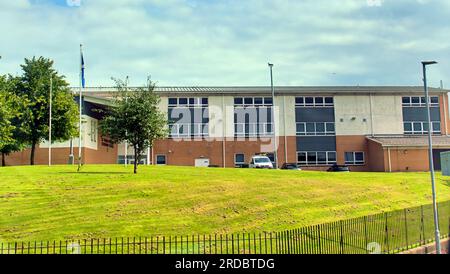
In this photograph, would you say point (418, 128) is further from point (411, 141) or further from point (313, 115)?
point (313, 115)

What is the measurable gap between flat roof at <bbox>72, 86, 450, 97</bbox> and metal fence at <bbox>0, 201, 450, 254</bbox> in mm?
44039

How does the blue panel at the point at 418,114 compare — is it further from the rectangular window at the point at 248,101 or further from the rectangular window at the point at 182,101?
the rectangular window at the point at 182,101

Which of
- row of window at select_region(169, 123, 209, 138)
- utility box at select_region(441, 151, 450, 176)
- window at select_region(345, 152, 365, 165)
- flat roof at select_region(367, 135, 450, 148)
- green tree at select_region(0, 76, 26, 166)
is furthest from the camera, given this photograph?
window at select_region(345, 152, 365, 165)

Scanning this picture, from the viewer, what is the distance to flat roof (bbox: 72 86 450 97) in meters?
65.4

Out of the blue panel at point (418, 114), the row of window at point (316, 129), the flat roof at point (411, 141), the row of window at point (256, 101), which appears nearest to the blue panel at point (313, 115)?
the row of window at point (316, 129)

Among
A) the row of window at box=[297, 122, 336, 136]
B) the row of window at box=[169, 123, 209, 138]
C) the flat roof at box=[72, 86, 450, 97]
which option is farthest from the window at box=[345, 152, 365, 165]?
the row of window at box=[169, 123, 209, 138]

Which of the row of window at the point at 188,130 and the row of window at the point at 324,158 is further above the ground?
the row of window at the point at 188,130

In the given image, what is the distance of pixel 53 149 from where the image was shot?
54.8 meters

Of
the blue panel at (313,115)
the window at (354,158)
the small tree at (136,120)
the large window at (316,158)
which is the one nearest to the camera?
the small tree at (136,120)

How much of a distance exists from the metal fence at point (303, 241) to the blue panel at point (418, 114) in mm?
47234

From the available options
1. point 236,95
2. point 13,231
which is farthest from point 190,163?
point 13,231

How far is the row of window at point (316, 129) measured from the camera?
66000 millimetres

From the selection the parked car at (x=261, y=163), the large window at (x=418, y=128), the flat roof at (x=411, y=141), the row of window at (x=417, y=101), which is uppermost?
the row of window at (x=417, y=101)

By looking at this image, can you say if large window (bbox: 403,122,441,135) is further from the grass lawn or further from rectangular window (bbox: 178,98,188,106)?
the grass lawn
